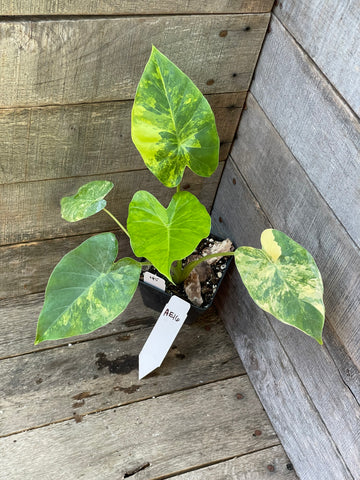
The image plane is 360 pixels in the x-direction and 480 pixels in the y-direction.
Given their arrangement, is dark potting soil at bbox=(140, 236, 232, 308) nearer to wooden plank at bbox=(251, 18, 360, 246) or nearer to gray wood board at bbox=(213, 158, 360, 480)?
gray wood board at bbox=(213, 158, 360, 480)

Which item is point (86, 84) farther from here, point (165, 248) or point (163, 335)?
point (163, 335)

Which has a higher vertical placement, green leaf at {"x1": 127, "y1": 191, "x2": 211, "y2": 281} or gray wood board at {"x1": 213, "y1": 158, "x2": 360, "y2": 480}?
green leaf at {"x1": 127, "y1": 191, "x2": 211, "y2": 281}

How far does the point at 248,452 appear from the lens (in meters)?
1.39

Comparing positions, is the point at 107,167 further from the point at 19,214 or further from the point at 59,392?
the point at 59,392

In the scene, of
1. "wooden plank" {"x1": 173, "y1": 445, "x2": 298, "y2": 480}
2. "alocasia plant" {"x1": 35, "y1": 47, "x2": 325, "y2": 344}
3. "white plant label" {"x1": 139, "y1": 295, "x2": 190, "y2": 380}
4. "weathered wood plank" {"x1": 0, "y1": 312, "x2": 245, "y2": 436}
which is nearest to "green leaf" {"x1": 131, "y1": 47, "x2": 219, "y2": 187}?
"alocasia plant" {"x1": 35, "y1": 47, "x2": 325, "y2": 344}

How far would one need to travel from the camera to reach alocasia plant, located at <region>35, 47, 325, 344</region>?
107 cm

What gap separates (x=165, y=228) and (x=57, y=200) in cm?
38

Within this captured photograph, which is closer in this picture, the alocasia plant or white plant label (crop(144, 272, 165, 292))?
the alocasia plant

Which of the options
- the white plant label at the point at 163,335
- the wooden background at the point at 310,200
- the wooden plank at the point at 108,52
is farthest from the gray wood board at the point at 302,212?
the white plant label at the point at 163,335

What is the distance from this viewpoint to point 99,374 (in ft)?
4.79

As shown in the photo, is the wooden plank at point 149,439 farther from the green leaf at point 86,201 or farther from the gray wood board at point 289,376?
the green leaf at point 86,201

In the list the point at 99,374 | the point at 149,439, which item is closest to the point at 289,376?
the point at 149,439

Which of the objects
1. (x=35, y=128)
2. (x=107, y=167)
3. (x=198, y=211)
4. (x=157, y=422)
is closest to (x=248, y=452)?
(x=157, y=422)

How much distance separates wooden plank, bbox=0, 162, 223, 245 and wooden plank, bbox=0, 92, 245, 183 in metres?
0.03
